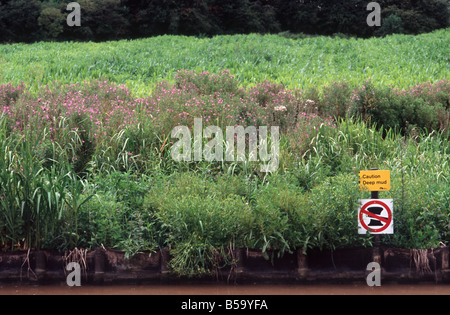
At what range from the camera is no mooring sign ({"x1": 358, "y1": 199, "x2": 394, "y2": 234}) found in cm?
560

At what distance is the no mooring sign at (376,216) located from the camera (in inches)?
220

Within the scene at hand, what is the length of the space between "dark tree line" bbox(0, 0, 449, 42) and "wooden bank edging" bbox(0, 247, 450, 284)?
2897 cm

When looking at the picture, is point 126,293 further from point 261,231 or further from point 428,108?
point 428,108

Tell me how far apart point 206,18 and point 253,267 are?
3251 cm

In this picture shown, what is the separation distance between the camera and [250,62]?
1655 centimetres

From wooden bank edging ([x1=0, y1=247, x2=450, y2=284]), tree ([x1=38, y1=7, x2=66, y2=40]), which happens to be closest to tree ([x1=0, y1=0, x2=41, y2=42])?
tree ([x1=38, y1=7, x2=66, y2=40])

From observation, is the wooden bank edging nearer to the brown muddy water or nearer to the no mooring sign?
the brown muddy water

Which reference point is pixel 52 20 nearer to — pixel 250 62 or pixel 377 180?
pixel 250 62

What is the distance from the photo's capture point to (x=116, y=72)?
16000 mm

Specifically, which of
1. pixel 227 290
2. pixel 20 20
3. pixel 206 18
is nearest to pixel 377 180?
pixel 227 290

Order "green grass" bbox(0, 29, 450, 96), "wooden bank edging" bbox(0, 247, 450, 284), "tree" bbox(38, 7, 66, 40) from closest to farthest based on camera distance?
"wooden bank edging" bbox(0, 247, 450, 284), "green grass" bbox(0, 29, 450, 96), "tree" bbox(38, 7, 66, 40)

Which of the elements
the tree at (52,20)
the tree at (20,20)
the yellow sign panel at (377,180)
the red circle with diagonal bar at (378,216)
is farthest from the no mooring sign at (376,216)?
the tree at (20,20)

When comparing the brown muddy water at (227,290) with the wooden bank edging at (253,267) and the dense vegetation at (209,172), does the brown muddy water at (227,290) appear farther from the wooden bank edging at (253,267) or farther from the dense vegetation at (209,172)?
the dense vegetation at (209,172)

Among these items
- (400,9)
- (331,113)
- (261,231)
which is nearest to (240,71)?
(331,113)
